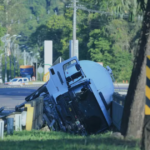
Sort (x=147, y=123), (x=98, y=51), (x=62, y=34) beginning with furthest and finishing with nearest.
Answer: (x=62, y=34) → (x=98, y=51) → (x=147, y=123)

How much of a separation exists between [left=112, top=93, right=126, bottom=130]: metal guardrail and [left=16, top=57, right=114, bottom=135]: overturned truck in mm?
242

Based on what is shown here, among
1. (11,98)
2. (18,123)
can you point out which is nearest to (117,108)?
(18,123)

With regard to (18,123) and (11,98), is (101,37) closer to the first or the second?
(11,98)

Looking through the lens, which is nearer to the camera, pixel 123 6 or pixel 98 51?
pixel 123 6

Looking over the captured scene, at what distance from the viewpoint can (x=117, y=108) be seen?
13.4 m

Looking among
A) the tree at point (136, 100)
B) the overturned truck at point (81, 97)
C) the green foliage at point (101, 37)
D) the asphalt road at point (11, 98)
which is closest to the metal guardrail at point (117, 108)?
the overturned truck at point (81, 97)

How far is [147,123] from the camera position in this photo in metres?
5.98

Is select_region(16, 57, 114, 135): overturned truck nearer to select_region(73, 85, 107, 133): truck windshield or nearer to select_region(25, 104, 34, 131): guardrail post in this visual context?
select_region(73, 85, 107, 133): truck windshield

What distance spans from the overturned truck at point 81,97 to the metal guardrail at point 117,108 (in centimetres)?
24

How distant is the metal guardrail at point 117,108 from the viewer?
42.5 ft

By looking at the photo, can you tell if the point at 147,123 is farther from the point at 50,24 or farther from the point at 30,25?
the point at 30,25

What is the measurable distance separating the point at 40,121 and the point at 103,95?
2631 millimetres

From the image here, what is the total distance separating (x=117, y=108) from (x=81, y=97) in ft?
4.54

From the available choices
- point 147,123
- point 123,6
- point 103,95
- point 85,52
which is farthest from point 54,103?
point 85,52
